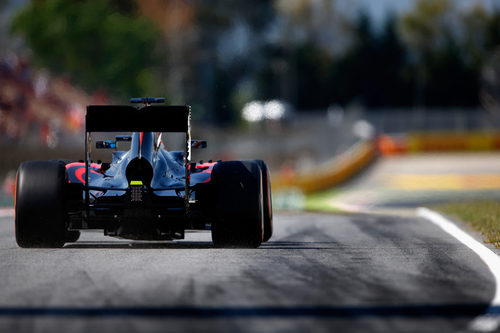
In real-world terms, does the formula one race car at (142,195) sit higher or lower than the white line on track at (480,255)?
higher

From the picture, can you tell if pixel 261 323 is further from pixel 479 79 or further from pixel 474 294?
pixel 479 79

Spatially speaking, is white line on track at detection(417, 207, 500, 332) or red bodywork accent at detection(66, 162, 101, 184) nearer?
white line on track at detection(417, 207, 500, 332)

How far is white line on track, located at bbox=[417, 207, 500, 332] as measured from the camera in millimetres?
7664

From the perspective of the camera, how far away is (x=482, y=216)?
1877cm

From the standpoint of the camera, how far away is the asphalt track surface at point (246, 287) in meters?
7.74

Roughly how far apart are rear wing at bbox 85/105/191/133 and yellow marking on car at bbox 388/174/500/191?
24893mm

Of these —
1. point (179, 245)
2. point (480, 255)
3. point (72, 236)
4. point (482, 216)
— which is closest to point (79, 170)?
point (72, 236)

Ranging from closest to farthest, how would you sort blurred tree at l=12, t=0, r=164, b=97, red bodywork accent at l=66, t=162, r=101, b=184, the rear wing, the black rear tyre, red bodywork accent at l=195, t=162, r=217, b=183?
the rear wing
red bodywork accent at l=66, t=162, r=101, b=184
red bodywork accent at l=195, t=162, r=217, b=183
the black rear tyre
blurred tree at l=12, t=0, r=164, b=97

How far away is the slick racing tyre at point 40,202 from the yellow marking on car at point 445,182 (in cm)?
2525

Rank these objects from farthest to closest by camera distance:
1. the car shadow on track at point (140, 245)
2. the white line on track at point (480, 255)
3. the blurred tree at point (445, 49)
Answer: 1. the blurred tree at point (445, 49)
2. the car shadow on track at point (140, 245)
3. the white line on track at point (480, 255)

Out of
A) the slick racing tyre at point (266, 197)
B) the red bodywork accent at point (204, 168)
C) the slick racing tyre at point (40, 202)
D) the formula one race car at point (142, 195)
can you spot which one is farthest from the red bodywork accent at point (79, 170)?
the slick racing tyre at point (266, 197)

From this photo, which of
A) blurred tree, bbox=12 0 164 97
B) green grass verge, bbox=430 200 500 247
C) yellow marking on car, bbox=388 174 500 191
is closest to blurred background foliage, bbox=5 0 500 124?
blurred tree, bbox=12 0 164 97

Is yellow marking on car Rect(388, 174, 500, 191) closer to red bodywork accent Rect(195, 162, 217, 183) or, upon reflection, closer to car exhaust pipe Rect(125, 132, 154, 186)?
red bodywork accent Rect(195, 162, 217, 183)

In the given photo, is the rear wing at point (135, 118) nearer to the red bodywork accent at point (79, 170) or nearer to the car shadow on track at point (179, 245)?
the red bodywork accent at point (79, 170)
